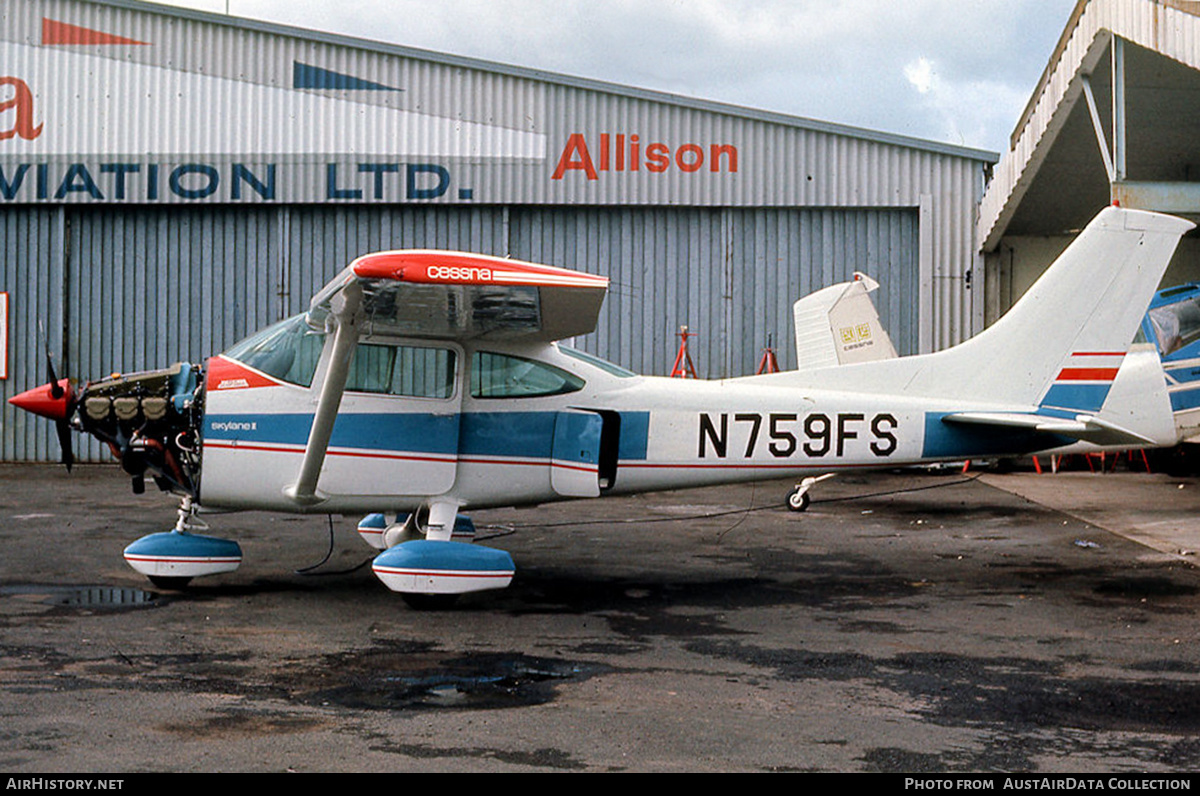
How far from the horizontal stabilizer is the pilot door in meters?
3.69

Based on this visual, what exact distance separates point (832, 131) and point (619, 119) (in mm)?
3549

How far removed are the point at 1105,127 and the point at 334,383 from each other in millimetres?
11099

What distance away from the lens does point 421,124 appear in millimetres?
18891

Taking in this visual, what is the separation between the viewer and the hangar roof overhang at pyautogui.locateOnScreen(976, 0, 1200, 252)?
9.88 m

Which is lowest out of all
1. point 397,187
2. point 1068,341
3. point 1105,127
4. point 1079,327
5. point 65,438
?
point 65,438

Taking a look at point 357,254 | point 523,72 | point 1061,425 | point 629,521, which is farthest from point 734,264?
point 1061,425

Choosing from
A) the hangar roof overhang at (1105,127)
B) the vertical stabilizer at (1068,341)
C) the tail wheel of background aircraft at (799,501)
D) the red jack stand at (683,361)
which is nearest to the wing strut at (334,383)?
the vertical stabilizer at (1068,341)

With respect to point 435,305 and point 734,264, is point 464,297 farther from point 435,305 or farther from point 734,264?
point 734,264

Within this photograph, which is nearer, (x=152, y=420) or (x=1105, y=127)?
(x=152, y=420)

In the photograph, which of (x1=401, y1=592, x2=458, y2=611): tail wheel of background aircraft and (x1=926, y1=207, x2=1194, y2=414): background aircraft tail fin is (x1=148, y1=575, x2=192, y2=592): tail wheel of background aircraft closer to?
(x1=401, y1=592, x2=458, y2=611): tail wheel of background aircraft

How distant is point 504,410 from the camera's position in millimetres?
7965

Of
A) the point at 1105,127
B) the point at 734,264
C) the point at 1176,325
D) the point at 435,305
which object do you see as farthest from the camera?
the point at 734,264

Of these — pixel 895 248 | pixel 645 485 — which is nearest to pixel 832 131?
pixel 895 248

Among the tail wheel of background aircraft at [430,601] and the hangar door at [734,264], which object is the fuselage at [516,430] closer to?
the tail wheel of background aircraft at [430,601]
